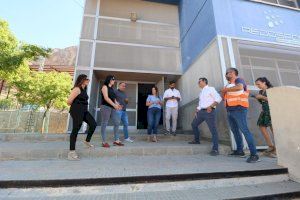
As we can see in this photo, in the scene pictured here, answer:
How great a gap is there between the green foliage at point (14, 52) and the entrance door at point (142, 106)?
490 centimetres

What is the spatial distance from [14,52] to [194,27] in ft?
26.8

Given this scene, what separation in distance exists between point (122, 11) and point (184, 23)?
286cm

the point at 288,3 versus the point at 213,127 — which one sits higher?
the point at 288,3

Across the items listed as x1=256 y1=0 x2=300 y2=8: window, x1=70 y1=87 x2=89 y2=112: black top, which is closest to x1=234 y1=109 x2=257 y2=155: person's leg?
x1=70 y1=87 x2=89 y2=112: black top

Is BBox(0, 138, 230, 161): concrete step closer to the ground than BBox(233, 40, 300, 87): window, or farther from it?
closer to the ground

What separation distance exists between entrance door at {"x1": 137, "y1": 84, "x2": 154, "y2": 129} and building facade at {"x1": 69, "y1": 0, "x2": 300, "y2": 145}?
0.05m

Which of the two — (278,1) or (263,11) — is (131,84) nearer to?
(263,11)

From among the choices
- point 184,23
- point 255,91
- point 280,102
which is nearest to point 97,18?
point 184,23

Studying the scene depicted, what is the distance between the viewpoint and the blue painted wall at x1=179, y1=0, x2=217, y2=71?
5852 mm

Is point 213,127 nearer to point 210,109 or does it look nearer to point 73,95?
point 210,109

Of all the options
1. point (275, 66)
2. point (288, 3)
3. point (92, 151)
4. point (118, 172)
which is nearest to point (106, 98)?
point (92, 151)

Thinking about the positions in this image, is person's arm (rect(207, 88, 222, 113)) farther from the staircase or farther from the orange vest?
the staircase

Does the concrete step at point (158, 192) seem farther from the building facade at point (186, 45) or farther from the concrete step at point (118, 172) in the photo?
the building facade at point (186, 45)

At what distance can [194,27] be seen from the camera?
702 cm
